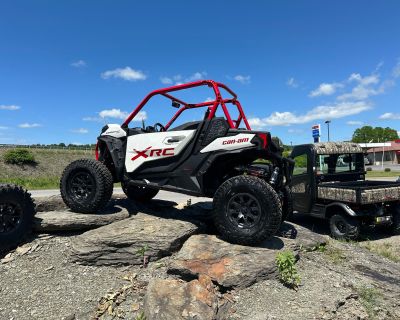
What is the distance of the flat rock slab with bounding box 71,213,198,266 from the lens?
15.6ft

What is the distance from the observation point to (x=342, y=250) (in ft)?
19.6

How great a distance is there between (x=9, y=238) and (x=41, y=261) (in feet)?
A: 1.69

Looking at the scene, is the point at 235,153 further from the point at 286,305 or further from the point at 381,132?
the point at 381,132

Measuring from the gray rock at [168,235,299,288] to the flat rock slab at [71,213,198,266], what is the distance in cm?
24

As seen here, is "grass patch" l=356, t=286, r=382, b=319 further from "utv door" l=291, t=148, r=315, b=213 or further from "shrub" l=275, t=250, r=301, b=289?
"utv door" l=291, t=148, r=315, b=213

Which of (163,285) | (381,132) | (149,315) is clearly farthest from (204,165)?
(381,132)

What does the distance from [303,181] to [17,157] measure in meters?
43.7

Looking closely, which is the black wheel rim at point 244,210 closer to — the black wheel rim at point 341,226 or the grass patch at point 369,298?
the grass patch at point 369,298

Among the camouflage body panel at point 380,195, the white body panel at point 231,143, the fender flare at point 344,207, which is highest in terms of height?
the white body panel at point 231,143

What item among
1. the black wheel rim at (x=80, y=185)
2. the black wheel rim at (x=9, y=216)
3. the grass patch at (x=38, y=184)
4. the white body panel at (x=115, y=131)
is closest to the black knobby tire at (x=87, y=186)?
the black wheel rim at (x=80, y=185)

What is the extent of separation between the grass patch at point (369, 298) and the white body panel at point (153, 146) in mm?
2910

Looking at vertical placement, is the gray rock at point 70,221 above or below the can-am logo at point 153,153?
below

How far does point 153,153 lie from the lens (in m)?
5.78

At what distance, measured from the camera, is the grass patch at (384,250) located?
A: 21.6ft
